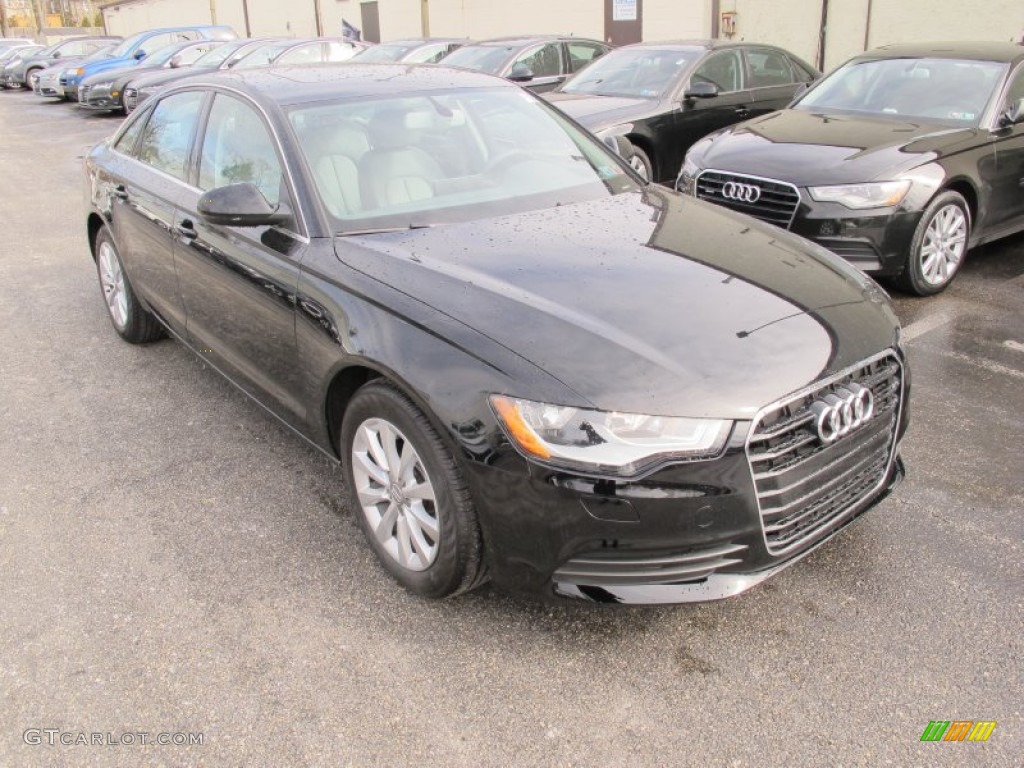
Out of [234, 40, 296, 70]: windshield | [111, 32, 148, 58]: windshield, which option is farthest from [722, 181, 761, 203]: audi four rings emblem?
[111, 32, 148, 58]: windshield

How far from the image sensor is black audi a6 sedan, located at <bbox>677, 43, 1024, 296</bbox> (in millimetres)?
5434

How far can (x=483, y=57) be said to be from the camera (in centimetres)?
1141

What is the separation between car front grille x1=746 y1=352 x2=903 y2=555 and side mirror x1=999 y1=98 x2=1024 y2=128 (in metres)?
4.24

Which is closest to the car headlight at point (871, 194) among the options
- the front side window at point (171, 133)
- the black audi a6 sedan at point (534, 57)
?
the front side window at point (171, 133)

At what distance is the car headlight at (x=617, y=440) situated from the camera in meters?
2.32

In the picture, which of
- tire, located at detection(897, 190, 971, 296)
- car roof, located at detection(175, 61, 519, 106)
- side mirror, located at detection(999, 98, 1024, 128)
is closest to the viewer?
car roof, located at detection(175, 61, 519, 106)

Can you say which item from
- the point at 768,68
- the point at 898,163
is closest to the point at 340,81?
the point at 898,163

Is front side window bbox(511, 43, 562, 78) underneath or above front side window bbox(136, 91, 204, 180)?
above

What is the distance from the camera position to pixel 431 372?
2.58 meters

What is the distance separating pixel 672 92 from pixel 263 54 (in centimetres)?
1184

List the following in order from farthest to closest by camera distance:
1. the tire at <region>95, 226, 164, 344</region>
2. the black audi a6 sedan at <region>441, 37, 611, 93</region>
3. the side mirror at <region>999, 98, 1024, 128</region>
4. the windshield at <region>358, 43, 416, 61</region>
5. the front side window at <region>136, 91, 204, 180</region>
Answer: the windshield at <region>358, 43, 416, 61</region>, the black audi a6 sedan at <region>441, 37, 611, 93</region>, the side mirror at <region>999, 98, 1024, 128</region>, the tire at <region>95, 226, 164, 344</region>, the front side window at <region>136, 91, 204, 180</region>

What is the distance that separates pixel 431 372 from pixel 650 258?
966mm

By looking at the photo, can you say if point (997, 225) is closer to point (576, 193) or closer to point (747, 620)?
point (576, 193)

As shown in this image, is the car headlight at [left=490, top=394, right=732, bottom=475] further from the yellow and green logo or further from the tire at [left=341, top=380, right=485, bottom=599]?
Answer: the yellow and green logo
